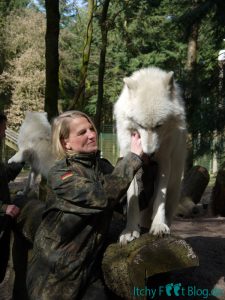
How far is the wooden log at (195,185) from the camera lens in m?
9.79

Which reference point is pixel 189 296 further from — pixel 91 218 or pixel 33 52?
pixel 33 52

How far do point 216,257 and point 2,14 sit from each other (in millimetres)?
33957

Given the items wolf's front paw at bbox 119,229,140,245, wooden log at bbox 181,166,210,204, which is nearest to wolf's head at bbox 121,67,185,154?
wolf's front paw at bbox 119,229,140,245

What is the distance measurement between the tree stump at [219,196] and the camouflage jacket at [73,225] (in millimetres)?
6747

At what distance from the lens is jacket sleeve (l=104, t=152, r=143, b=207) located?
262cm

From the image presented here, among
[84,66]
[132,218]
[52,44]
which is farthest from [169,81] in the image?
[84,66]

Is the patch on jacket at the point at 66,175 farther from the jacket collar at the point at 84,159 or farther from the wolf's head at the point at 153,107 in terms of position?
the wolf's head at the point at 153,107

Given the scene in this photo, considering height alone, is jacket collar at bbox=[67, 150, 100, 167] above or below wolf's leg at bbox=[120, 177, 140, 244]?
A: above

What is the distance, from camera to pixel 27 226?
380 centimetres

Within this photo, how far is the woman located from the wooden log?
7.21m

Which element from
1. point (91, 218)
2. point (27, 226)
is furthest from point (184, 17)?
point (91, 218)

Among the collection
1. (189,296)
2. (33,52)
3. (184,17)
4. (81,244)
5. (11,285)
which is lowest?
(11,285)

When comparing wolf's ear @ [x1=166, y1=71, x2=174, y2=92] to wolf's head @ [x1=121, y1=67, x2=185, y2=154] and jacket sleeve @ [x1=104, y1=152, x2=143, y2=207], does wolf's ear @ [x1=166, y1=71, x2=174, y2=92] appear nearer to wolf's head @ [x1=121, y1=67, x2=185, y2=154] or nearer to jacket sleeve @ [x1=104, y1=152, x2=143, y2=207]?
wolf's head @ [x1=121, y1=67, x2=185, y2=154]

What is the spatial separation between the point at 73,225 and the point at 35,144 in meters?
7.09
